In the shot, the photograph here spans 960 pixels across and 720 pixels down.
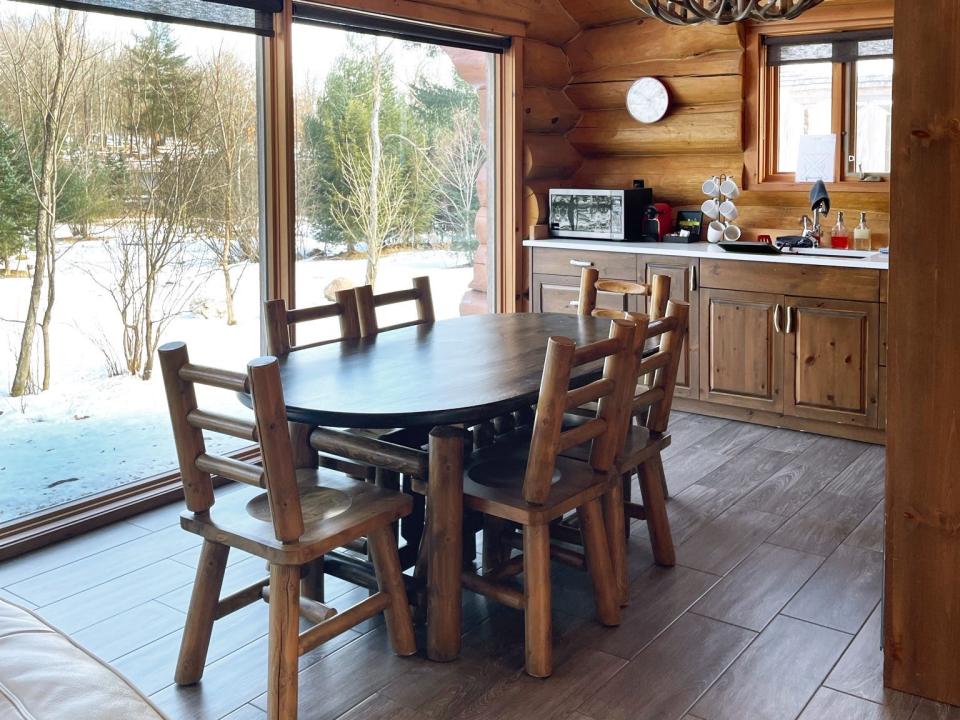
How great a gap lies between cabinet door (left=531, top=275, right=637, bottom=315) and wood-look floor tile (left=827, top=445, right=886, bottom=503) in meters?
1.50

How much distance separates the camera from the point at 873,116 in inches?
200

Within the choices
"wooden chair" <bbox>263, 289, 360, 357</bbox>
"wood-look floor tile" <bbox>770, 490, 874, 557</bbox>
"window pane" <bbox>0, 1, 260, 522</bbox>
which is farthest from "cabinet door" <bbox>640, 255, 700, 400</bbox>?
"wooden chair" <bbox>263, 289, 360, 357</bbox>

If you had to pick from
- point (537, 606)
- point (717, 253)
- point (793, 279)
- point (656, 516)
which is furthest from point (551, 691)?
point (717, 253)

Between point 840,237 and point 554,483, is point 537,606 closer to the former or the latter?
point 554,483

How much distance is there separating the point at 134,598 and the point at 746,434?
118 inches

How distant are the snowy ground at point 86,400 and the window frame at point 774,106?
9.15 feet

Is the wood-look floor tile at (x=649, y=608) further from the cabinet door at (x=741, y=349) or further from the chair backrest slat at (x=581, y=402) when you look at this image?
the cabinet door at (x=741, y=349)

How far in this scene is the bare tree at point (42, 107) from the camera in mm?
3377

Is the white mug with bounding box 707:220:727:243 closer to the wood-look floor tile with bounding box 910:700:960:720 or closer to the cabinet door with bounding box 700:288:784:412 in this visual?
the cabinet door with bounding box 700:288:784:412

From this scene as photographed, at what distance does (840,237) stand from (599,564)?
9.52ft

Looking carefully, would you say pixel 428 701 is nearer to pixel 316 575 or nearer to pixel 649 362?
pixel 316 575

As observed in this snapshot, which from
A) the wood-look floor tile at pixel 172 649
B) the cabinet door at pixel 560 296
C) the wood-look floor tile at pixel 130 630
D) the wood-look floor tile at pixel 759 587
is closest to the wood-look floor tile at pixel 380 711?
the wood-look floor tile at pixel 172 649

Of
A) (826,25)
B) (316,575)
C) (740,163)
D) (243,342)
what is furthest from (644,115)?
(316,575)

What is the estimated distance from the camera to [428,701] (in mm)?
2500
